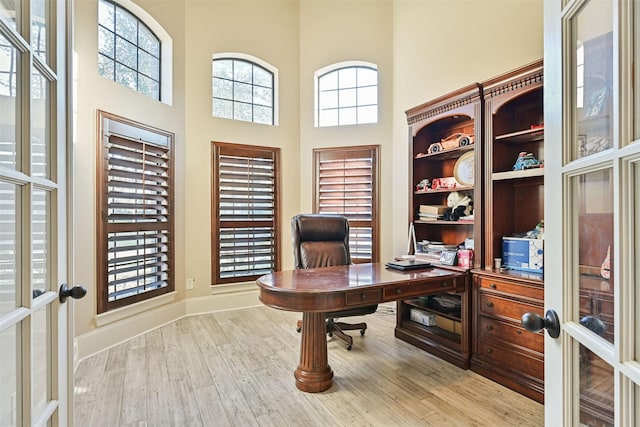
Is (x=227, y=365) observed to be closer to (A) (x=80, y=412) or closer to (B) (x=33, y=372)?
(A) (x=80, y=412)

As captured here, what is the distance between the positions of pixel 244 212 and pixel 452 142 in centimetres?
260

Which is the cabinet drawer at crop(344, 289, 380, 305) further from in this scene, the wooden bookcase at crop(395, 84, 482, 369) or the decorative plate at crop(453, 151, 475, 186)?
the decorative plate at crop(453, 151, 475, 186)

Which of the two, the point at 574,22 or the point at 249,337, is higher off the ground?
the point at 574,22

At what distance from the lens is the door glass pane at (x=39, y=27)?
0.86 meters

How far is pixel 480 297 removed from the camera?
2598 millimetres

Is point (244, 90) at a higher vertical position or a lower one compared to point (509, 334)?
higher

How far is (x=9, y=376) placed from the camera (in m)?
0.75

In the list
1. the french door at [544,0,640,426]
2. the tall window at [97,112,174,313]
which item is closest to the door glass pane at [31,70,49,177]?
the french door at [544,0,640,426]

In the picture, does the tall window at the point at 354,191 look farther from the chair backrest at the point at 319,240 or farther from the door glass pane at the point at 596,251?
the door glass pane at the point at 596,251

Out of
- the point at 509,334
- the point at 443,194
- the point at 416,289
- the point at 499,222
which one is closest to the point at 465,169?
the point at 443,194

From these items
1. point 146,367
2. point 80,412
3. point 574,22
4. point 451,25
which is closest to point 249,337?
point 146,367

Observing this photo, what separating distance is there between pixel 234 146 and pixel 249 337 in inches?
90.5

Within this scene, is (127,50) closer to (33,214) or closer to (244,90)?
(244,90)

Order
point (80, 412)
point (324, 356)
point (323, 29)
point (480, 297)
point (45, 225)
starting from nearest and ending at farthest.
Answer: point (45, 225) → point (80, 412) → point (324, 356) → point (480, 297) → point (323, 29)
